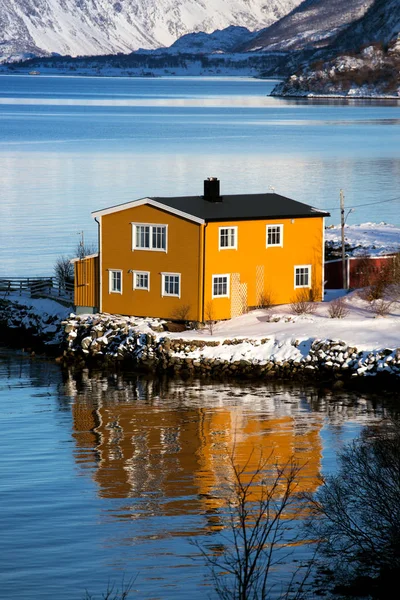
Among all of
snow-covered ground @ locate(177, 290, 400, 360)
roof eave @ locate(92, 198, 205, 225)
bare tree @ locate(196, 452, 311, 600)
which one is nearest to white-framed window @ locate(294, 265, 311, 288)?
snow-covered ground @ locate(177, 290, 400, 360)

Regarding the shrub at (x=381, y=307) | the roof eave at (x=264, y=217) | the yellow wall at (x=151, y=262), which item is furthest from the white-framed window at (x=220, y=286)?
the shrub at (x=381, y=307)

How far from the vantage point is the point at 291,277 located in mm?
41219

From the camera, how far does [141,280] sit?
40.5m

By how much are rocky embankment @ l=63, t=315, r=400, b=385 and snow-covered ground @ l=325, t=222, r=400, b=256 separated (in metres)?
15.7

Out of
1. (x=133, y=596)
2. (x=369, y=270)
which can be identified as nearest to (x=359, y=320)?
(x=369, y=270)

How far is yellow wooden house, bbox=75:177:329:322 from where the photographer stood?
39.0 meters

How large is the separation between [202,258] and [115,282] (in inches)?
149

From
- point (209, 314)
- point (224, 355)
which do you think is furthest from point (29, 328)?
point (224, 355)

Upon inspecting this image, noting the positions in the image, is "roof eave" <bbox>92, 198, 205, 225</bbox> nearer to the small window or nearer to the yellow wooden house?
the yellow wooden house

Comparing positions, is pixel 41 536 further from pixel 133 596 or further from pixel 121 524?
pixel 133 596

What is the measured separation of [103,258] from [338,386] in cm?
1021

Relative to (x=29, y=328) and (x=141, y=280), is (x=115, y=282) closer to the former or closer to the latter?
(x=141, y=280)

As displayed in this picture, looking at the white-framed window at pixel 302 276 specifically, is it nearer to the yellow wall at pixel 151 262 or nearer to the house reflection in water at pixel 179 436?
the yellow wall at pixel 151 262

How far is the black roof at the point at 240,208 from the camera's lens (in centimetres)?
3938
